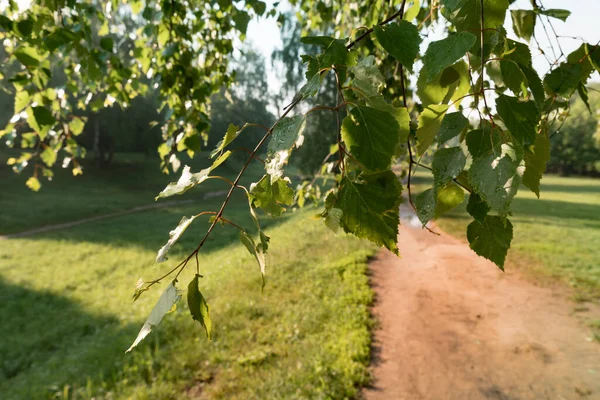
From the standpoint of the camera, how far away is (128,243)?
1342 centimetres

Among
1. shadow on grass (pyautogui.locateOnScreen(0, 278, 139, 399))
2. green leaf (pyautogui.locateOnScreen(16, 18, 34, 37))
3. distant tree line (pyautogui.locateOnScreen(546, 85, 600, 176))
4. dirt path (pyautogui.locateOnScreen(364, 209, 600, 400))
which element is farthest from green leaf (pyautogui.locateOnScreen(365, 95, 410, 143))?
distant tree line (pyautogui.locateOnScreen(546, 85, 600, 176))

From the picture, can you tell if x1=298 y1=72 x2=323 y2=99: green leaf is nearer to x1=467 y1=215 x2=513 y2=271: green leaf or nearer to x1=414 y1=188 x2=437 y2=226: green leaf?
x1=414 y1=188 x2=437 y2=226: green leaf

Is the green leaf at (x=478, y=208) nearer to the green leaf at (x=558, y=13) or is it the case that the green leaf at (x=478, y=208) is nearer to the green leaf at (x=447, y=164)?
the green leaf at (x=447, y=164)

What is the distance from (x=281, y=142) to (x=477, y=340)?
213 inches

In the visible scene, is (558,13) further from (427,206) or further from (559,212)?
(559,212)

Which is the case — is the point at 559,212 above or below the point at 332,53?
below

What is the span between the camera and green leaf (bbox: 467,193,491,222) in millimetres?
690

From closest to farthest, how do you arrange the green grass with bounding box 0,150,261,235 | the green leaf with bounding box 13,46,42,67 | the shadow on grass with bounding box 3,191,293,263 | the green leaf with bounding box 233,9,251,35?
the green leaf with bounding box 13,46,42,67
the green leaf with bounding box 233,9,251,35
the shadow on grass with bounding box 3,191,293,263
the green grass with bounding box 0,150,261,235

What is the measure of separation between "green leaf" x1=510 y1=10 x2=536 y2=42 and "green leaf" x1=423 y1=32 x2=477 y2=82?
0.58 meters

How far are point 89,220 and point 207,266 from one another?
35.2 feet

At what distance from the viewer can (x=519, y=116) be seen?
1.84 feet

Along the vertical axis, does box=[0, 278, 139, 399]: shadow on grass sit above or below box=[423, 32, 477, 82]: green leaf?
below

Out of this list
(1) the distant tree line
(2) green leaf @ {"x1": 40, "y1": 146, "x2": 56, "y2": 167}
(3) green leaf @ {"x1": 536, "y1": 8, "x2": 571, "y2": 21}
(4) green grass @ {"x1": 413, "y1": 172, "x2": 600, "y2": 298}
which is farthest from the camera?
(1) the distant tree line

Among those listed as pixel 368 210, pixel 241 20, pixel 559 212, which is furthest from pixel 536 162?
pixel 559 212
